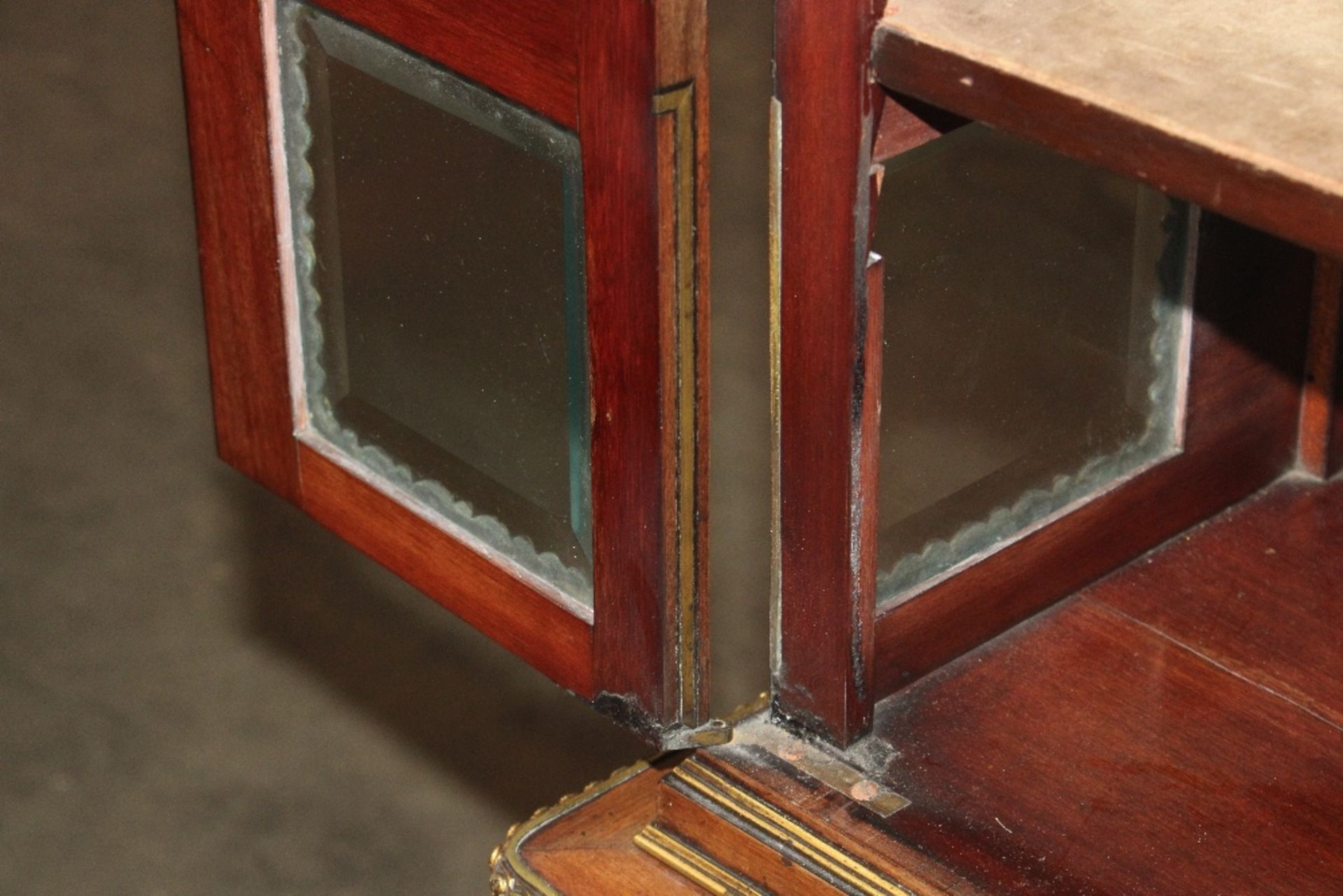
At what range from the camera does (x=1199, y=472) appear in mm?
1602

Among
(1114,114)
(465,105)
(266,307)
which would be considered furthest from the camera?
(266,307)

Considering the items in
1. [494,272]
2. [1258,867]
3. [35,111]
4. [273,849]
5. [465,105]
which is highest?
[465,105]

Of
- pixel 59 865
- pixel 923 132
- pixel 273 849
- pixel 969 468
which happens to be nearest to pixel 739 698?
pixel 273 849

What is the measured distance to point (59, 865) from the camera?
3139 mm

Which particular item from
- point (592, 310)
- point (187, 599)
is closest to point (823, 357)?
point (592, 310)

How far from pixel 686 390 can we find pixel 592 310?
69 mm

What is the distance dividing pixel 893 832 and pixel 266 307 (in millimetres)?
556

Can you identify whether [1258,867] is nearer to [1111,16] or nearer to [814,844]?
[814,844]

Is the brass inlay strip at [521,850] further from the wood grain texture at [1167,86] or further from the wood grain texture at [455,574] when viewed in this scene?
the wood grain texture at [1167,86]

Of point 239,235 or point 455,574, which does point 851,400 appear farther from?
point 239,235

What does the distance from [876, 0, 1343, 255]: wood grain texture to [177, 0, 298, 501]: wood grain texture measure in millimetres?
483

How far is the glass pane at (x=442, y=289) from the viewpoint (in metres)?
1.29

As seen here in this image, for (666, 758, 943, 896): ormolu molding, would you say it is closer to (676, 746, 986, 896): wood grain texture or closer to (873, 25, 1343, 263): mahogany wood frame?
(676, 746, 986, 896): wood grain texture

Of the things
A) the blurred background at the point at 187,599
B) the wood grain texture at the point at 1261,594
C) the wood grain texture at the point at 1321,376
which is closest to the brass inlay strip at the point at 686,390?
the wood grain texture at the point at 1261,594
